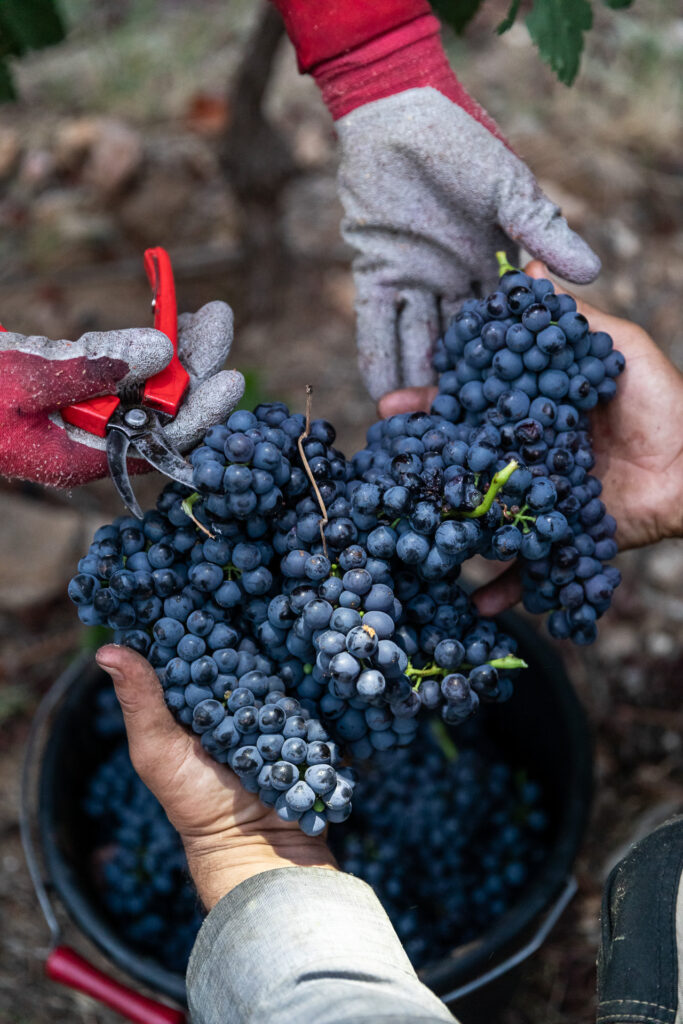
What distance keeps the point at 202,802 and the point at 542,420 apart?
0.81m

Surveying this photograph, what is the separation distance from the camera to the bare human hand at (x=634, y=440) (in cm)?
152

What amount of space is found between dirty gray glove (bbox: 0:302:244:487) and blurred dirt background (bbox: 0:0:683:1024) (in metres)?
1.16

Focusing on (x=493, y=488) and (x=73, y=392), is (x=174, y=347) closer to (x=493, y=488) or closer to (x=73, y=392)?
(x=73, y=392)

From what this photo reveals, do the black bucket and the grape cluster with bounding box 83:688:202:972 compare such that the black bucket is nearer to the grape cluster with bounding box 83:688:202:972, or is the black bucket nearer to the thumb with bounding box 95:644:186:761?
the grape cluster with bounding box 83:688:202:972

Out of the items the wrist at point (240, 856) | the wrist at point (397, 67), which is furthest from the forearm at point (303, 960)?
the wrist at point (397, 67)

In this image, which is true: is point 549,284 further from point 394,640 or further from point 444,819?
point 444,819

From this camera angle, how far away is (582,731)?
1840 mm

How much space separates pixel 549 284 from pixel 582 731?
102 cm

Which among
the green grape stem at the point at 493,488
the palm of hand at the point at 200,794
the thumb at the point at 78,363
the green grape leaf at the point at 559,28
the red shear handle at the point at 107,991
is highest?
the green grape leaf at the point at 559,28

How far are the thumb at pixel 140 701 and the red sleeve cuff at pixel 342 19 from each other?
1.15 meters

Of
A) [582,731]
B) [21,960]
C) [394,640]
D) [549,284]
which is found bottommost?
[21,960]

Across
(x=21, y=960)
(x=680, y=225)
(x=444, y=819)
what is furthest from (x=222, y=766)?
(x=680, y=225)

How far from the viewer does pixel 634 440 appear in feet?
5.11

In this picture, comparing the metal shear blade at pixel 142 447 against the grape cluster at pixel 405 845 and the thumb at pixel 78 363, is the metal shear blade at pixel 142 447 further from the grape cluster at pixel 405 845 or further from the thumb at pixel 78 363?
the grape cluster at pixel 405 845
